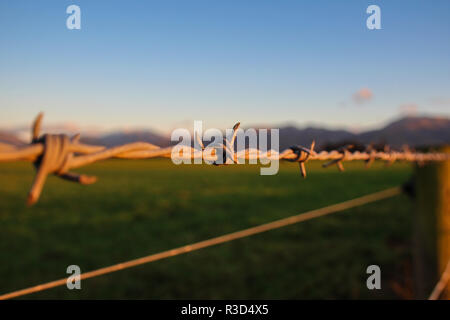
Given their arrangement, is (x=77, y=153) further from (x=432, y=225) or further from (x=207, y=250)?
(x=207, y=250)

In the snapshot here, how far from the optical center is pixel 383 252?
4234 mm

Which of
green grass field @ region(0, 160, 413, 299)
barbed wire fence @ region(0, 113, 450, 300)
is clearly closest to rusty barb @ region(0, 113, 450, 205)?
barbed wire fence @ region(0, 113, 450, 300)

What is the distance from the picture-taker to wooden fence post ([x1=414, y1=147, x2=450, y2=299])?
1710 millimetres

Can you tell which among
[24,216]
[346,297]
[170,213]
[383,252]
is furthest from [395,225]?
[24,216]

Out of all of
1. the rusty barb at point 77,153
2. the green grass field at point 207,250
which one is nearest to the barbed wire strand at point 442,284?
the rusty barb at point 77,153

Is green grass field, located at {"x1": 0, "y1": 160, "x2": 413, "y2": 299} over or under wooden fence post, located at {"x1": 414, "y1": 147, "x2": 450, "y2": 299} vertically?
under

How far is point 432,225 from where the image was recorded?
175 cm

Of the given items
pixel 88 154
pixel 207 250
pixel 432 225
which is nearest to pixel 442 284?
pixel 432 225

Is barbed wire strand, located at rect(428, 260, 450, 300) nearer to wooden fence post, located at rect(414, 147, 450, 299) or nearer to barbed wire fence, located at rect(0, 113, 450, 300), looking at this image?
wooden fence post, located at rect(414, 147, 450, 299)

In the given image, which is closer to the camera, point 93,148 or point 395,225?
point 93,148

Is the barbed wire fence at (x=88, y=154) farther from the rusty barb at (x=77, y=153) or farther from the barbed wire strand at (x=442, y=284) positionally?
the barbed wire strand at (x=442, y=284)

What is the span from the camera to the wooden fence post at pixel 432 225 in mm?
1710

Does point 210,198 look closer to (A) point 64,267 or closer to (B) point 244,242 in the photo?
(B) point 244,242

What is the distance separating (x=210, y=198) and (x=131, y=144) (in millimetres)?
9391
